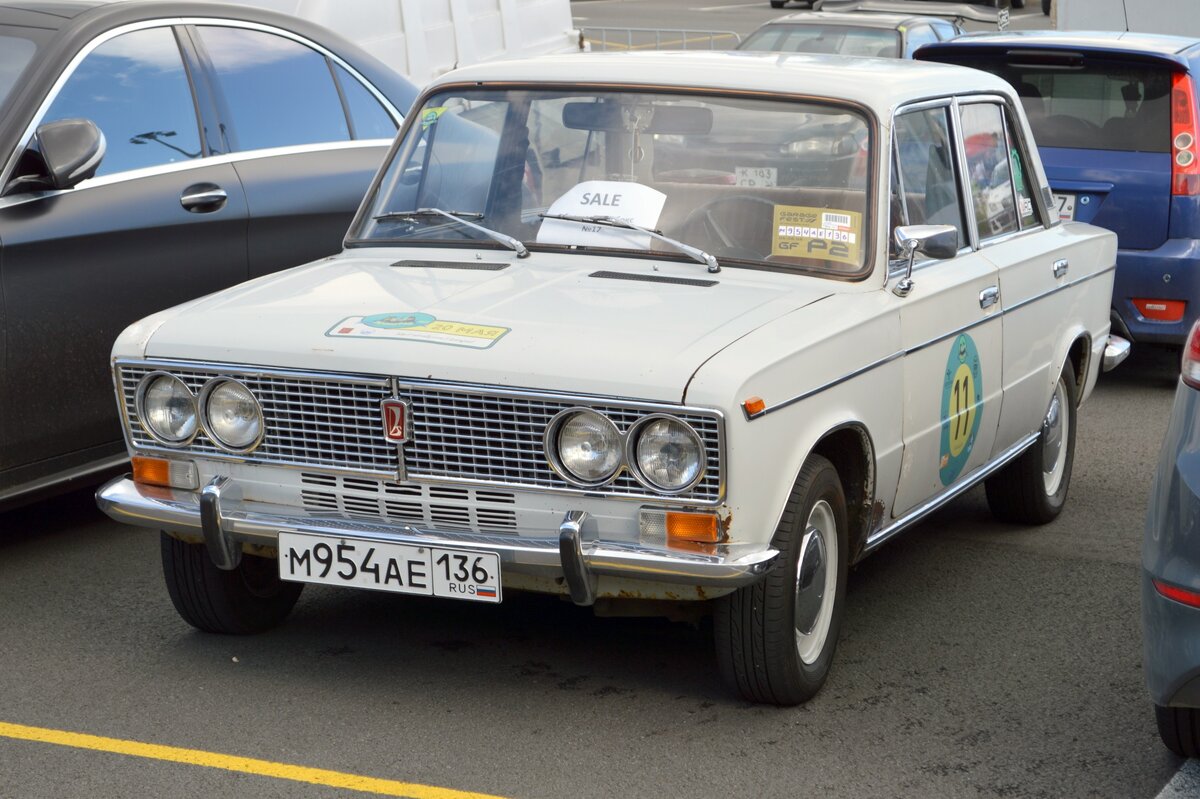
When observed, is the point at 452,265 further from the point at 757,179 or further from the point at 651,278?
the point at 757,179

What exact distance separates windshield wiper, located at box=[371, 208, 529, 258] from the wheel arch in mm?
1161

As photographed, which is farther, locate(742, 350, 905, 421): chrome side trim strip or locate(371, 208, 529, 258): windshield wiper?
locate(371, 208, 529, 258): windshield wiper

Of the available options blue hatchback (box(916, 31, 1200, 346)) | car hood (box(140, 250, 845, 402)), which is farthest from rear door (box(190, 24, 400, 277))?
blue hatchback (box(916, 31, 1200, 346))

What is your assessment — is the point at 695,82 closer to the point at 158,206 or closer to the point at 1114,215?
the point at 158,206

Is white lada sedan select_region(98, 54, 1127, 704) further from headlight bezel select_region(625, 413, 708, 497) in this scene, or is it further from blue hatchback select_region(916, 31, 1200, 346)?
blue hatchback select_region(916, 31, 1200, 346)

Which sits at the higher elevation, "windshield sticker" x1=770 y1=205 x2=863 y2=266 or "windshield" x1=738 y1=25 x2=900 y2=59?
"windshield sticker" x1=770 y1=205 x2=863 y2=266

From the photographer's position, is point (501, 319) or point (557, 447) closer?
point (557, 447)

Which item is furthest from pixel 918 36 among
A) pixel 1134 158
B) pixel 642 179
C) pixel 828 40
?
pixel 642 179

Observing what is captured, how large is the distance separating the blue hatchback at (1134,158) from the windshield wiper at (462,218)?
451cm

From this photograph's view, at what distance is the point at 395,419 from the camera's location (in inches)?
180

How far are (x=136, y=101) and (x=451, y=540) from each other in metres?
2.85

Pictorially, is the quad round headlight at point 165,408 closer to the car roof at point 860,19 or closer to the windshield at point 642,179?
the windshield at point 642,179

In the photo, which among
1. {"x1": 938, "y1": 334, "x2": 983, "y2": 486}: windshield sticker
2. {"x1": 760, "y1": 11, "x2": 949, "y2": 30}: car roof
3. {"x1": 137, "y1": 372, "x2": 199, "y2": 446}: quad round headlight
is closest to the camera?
{"x1": 137, "y1": 372, "x2": 199, "y2": 446}: quad round headlight

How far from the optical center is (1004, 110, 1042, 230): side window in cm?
657
